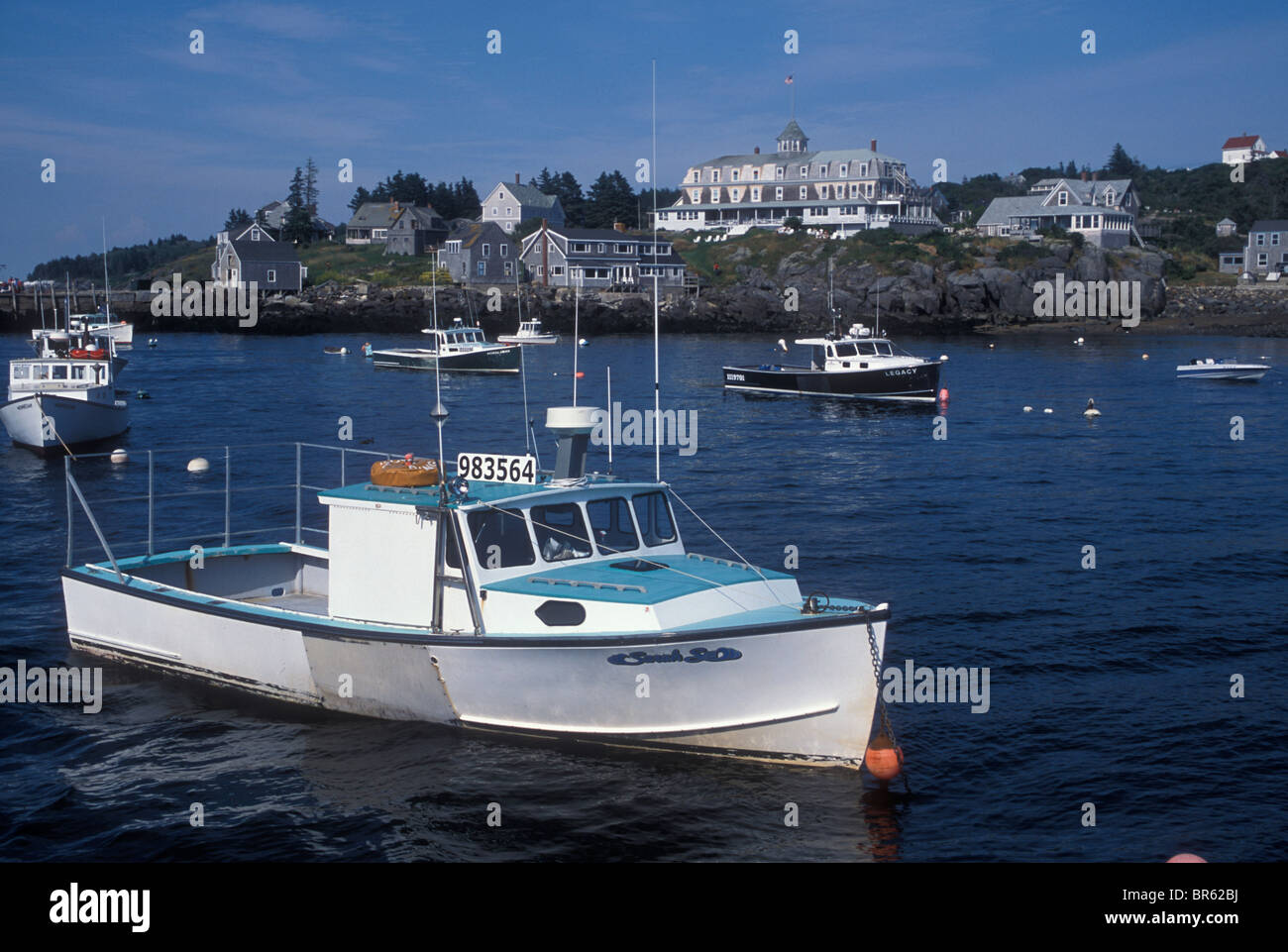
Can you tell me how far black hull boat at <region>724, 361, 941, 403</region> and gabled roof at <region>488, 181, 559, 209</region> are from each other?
86.1 m

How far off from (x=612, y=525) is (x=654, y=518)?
2.02 feet

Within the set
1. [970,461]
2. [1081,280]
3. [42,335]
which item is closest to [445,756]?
[970,461]

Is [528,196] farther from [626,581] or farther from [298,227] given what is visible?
[626,581]

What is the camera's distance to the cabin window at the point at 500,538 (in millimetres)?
13680

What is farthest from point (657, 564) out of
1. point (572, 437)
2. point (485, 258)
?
point (485, 258)

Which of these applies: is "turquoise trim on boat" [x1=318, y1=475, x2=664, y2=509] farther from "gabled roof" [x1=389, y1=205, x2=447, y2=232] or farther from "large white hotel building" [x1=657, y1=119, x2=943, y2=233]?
"gabled roof" [x1=389, y1=205, x2=447, y2=232]

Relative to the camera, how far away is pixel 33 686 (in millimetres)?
16375

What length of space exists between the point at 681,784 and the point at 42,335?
40.0m

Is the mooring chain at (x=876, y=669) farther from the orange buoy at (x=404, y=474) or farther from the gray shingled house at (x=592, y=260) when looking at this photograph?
the gray shingled house at (x=592, y=260)

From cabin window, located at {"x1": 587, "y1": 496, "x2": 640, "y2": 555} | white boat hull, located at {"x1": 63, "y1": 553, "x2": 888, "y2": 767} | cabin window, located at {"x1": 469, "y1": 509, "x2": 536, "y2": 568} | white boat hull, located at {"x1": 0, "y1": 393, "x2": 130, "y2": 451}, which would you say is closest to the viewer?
white boat hull, located at {"x1": 63, "y1": 553, "x2": 888, "y2": 767}

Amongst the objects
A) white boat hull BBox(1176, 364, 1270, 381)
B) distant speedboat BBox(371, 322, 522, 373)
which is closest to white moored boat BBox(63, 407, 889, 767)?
distant speedboat BBox(371, 322, 522, 373)

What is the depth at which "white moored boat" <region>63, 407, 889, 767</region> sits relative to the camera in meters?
12.5

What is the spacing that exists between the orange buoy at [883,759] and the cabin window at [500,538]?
4.53 metres

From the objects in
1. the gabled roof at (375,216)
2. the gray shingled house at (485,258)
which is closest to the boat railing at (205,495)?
the gray shingled house at (485,258)
